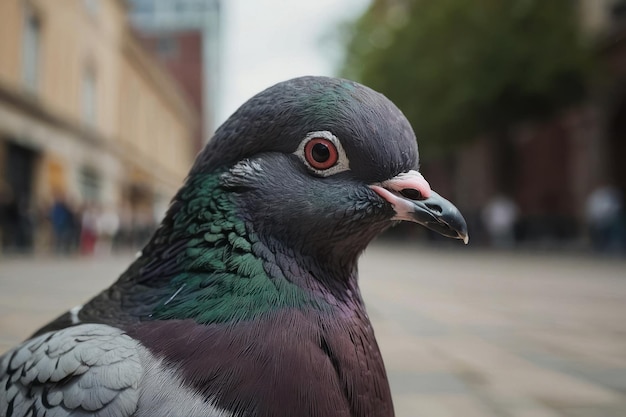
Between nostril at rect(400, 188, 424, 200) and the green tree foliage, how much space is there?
15727 millimetres

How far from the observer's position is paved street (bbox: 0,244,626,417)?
8.61 ft

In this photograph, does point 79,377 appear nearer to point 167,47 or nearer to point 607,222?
point 607,222

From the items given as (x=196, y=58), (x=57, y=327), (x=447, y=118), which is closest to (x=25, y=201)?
(x=447, y=118)

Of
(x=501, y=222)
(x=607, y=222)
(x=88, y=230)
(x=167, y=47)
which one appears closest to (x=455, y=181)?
(x=501, y=222)

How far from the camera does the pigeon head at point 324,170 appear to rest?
1.28m

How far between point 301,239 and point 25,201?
1557cm

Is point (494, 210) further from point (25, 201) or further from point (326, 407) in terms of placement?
point (326, 407)

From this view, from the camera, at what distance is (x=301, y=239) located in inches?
51.3

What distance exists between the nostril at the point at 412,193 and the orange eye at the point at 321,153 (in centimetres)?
16

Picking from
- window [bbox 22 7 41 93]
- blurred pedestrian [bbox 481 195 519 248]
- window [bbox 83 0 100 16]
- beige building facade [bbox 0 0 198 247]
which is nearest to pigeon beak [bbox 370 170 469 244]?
beige building facade [bbox 0 0 198 247]

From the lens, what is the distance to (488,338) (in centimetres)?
407

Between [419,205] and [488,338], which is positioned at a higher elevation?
[419,205]

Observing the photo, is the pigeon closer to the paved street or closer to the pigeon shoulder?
the pigeon shoulder

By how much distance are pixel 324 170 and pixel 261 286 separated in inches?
11.4
